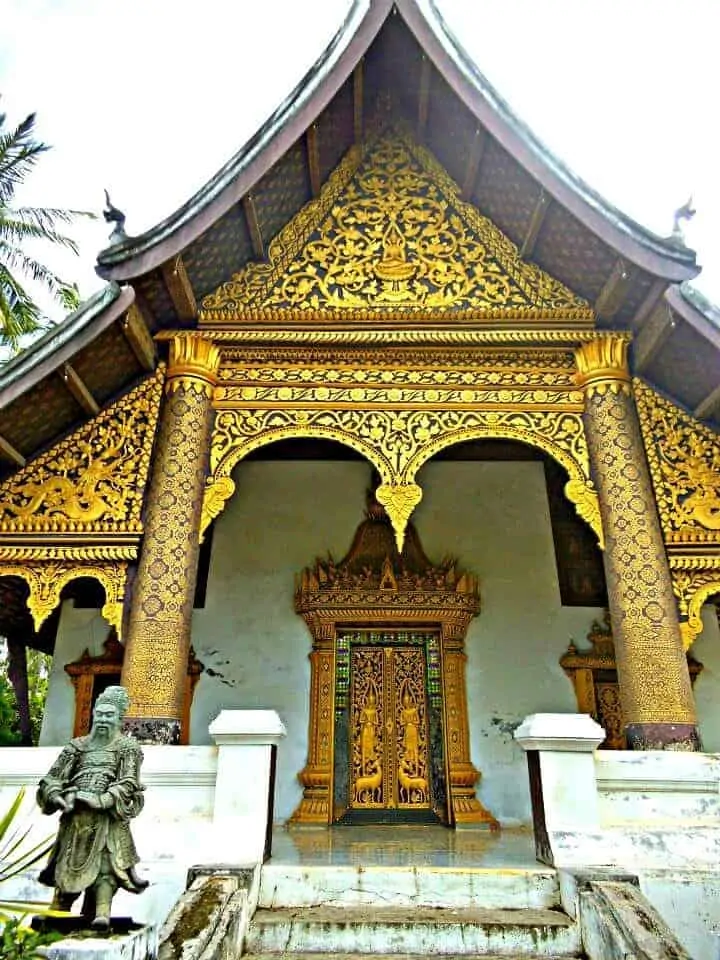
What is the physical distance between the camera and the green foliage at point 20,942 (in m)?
2.23

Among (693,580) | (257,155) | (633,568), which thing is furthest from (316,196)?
(693,580)

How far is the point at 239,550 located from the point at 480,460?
A: 253cm

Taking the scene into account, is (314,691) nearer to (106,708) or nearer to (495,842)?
(495,842)

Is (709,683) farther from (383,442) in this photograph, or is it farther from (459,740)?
(383,442)

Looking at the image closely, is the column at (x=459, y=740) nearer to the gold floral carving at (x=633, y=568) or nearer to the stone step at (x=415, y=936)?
the gold floral carving at (x=633, y=568)

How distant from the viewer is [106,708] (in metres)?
2.94

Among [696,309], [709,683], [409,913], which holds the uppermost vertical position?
[696,309]

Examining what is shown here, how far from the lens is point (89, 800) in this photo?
106 inches

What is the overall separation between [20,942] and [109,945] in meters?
0.26

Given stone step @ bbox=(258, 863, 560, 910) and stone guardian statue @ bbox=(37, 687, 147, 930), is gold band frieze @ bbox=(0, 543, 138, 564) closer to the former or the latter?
stone guardian statue @ bbox=(37, 687, 147, 930)

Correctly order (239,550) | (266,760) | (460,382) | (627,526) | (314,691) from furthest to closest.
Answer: (239,550)
(314,691)
(460,382)
(627,526)
(266,760)

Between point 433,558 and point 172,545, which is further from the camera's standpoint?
point 433,558

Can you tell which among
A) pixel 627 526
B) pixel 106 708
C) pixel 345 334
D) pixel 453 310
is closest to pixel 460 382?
pixel 453 310

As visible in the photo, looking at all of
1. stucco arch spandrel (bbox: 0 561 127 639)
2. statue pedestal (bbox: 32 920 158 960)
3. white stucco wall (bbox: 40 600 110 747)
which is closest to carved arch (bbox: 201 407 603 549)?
stucco arch spandrel (bbox: 0 561 127 639)
